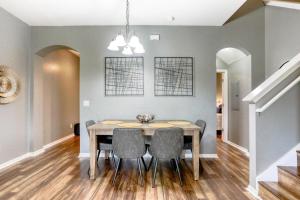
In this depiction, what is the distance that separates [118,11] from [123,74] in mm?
1220

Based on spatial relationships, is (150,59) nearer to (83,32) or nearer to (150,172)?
(83,32)

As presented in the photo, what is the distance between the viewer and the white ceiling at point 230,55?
5023mm

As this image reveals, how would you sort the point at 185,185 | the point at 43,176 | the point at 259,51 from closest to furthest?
1. the point at 185,185
2. the point at 43,176
3. the point at 259,51

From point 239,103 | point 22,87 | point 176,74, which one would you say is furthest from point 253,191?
point 22,87

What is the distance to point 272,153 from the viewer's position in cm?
253

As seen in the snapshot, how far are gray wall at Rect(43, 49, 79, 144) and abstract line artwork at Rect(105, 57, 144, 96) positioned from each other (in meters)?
1.79

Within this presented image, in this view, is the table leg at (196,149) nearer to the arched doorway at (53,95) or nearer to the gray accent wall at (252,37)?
the gray accent wall at (252,37)

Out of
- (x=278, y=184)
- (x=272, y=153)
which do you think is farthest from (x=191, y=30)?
(x=278, y=184)

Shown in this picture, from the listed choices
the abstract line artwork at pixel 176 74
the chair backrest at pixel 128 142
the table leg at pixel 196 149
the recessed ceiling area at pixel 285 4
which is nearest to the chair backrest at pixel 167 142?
the chair backrest at pixel 128 142

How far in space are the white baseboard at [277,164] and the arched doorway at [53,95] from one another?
4.16m

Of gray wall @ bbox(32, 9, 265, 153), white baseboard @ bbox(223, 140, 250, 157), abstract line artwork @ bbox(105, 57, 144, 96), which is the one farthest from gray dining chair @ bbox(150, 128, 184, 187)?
white baseboard @ bbox(223, 140, 250, 157)

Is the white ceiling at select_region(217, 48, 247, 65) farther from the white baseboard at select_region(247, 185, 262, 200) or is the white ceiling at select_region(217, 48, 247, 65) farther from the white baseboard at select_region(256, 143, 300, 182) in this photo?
the white baseboard at select_region(247, 185, 262, 200)

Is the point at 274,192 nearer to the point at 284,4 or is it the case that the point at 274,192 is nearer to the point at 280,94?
the point at 280,94

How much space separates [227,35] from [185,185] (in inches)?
123
